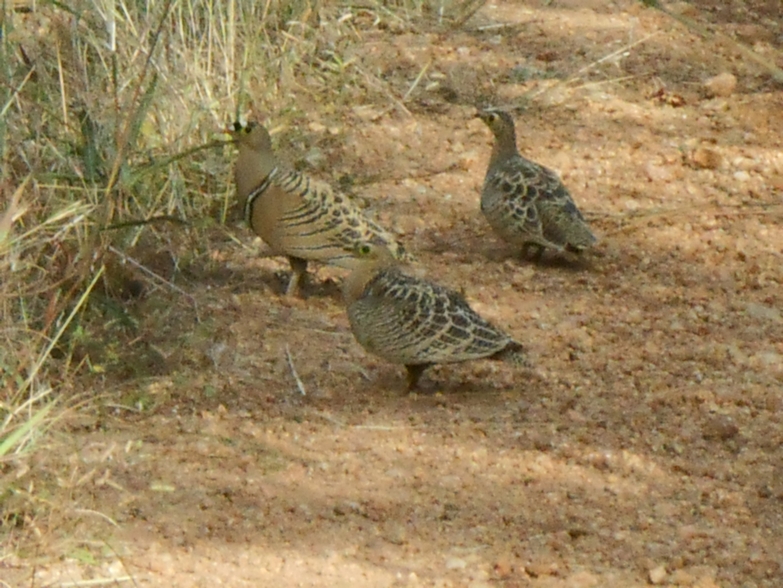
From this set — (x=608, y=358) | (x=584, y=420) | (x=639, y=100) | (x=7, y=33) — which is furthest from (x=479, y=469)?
(x=639, y=100)

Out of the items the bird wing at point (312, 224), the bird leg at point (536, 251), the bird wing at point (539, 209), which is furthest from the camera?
the bird leg at point (536, 251)

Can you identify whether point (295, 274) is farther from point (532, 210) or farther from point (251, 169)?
point (532, 210)

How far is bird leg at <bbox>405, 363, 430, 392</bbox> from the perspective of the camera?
502 cm

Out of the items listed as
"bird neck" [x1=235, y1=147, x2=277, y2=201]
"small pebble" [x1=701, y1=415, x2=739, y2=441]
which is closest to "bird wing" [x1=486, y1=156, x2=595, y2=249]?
"bird neck" [x1=235, y1=147, x2=277, y2=201]

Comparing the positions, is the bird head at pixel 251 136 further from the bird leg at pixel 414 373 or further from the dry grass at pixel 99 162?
the bird leg at pixel 414 373

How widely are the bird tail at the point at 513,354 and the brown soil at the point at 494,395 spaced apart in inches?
6.5

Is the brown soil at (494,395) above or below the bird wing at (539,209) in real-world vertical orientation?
below

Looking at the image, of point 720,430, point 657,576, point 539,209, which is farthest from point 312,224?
point 657,576

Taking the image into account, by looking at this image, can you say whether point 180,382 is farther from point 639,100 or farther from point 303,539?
point 639,100

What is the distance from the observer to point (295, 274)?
5.98 m

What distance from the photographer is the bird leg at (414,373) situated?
502 cm

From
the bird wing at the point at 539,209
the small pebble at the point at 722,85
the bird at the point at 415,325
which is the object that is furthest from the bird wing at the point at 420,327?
the small pebble at the point at 722,85

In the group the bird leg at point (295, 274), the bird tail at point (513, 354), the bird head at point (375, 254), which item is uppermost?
the bird head at point (375, 254)

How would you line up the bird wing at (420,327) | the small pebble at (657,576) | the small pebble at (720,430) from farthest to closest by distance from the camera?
the bird wing at (420,327) < the small pebble at (720,430) < the small pebble at (657,576)
